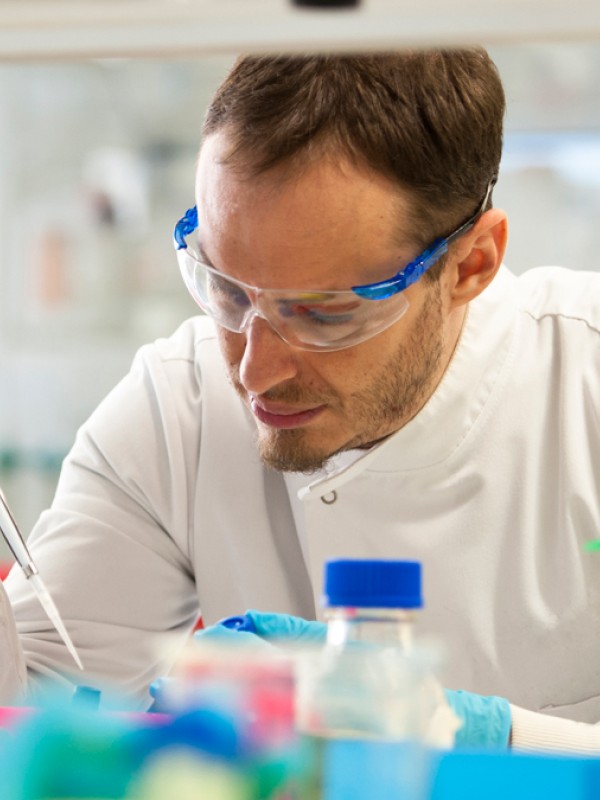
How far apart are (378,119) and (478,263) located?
1.05ft

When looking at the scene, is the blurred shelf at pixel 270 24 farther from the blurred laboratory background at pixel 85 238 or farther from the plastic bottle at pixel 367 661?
the blurred laboratory background at pixel 85 238

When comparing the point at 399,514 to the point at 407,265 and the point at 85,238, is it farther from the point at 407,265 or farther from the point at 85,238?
the point at 85,238

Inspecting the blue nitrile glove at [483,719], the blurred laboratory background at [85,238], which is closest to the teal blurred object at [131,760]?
the blue nitrile glove at [483,719]

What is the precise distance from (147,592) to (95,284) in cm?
403

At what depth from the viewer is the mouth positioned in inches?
59.4

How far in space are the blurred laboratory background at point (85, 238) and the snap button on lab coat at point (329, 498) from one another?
3.99 metres

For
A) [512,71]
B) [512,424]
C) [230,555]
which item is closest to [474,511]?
[512,424]

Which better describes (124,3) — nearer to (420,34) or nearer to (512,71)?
(420,34)

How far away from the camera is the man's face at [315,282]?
4.51 ft

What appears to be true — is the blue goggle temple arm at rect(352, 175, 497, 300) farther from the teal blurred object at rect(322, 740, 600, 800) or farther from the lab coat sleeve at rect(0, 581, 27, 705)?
the teal blurred object at rect(322, 740, 600, 800)

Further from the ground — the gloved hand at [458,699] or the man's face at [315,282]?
the man's face at [315,282]

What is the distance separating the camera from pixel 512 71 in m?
4.97

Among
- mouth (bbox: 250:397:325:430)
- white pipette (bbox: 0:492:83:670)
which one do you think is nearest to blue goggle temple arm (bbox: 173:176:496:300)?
mouth (bbox: 250:397:325:430)

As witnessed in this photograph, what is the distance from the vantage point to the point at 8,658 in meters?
1.45
